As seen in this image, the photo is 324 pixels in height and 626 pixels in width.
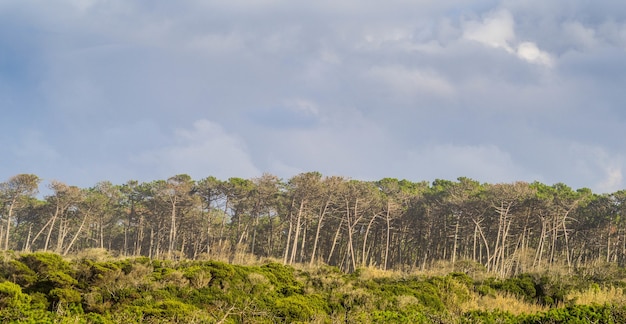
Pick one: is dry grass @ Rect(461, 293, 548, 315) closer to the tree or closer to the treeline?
the treeline

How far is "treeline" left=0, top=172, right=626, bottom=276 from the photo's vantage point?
47.3 meters

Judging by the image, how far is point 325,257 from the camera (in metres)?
65.8

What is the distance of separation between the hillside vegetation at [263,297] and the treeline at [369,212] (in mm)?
22824

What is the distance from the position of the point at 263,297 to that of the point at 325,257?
51.9 m

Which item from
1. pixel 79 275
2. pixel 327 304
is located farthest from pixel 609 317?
pixel 79 275

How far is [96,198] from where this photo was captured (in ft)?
198

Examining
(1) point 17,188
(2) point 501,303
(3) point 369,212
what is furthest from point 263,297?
(1) point 17,188

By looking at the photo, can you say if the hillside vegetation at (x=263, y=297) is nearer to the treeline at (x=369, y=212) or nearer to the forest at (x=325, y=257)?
the forest at (x=325, y=257)

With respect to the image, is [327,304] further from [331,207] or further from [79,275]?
[331,207]

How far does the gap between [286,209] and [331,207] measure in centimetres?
737

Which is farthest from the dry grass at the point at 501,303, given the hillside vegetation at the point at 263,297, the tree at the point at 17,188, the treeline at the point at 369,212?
the tree at the point at 17,188

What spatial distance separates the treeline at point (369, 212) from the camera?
47.3 m

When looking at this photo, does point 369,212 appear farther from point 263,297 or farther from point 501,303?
point 263,297

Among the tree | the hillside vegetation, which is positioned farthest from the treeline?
the hillside vegetation
